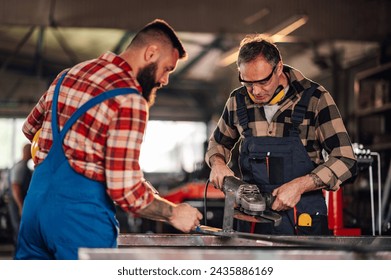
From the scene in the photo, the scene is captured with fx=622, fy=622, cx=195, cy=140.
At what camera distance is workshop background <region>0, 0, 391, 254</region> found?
20.9 ft

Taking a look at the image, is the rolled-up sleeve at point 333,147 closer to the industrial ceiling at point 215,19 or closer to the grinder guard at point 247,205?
the grinder guard at point 247,205

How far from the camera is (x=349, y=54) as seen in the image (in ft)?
35.4

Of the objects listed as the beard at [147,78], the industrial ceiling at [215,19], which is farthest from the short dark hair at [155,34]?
the industrial ceiling at [215,19]

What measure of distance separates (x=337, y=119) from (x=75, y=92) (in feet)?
4.08

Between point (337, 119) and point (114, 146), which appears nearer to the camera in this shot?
point (114, 146)

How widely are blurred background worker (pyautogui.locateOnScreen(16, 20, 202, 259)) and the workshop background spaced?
77.4 inches

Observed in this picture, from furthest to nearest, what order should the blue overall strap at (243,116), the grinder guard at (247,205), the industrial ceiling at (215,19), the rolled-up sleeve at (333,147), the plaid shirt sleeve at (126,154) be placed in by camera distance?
the industrial ceiling at (215,19) → the blue overall strap at (243,116) → the rolled-up sleeve at (333,147) → the grinder guard at (247,205) → the plaid shirt sleeve at (126,154)

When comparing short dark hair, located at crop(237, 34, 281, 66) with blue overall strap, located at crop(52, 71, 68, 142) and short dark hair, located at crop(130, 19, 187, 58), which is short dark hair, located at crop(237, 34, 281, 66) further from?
blue overall strap, located at crop(52, 71, 68, 142)

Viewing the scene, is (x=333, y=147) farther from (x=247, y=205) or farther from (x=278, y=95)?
(x=247, y=205)

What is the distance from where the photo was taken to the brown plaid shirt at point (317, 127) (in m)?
2.66

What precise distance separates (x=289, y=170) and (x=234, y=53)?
23.3 ft
